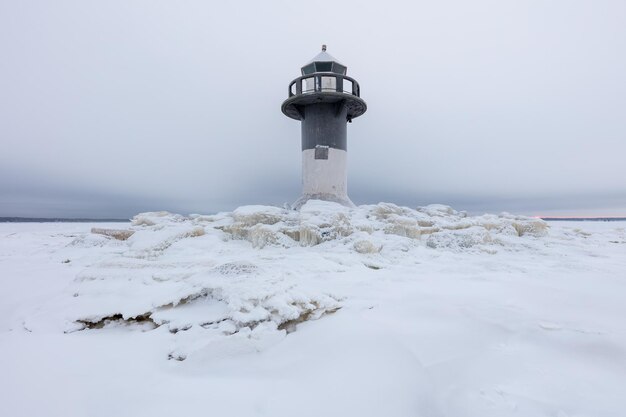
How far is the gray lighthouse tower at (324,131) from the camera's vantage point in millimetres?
12930

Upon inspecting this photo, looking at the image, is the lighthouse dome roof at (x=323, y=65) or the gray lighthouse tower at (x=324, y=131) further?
the lighthouse dome roof at (x=323, y=65)

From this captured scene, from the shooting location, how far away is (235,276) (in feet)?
9.48

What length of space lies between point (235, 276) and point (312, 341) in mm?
1230

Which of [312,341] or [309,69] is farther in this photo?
[309,69]

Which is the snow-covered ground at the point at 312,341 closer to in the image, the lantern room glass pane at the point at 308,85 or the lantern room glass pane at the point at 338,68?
the lantern room glass pane at the point at 308,85

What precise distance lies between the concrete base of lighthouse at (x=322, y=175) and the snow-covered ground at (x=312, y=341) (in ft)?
29.6

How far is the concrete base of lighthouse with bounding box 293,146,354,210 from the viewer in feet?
42.5

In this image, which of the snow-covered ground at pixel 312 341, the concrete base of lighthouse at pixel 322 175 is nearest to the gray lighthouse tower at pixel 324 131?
the concrete base of lighthouse at pixel 322 175

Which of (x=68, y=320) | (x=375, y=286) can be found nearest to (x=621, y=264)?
(x=375, y=286)

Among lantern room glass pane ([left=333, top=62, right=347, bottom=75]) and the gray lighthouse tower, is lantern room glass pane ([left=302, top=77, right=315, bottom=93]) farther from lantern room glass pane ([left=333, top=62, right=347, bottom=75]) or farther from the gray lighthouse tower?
lantern room glass pane ([left=333, top=62, right=347, bottom=75])

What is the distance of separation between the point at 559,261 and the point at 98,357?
20.4ft

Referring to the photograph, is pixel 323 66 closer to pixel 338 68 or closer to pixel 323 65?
pixel 323 65

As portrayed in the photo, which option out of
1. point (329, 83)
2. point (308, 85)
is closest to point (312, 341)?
point (329, 83)

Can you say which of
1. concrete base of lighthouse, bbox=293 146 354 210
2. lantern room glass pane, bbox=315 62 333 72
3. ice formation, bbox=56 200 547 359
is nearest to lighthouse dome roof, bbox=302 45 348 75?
lantern room glass pane, bbox=315 62 333 72
